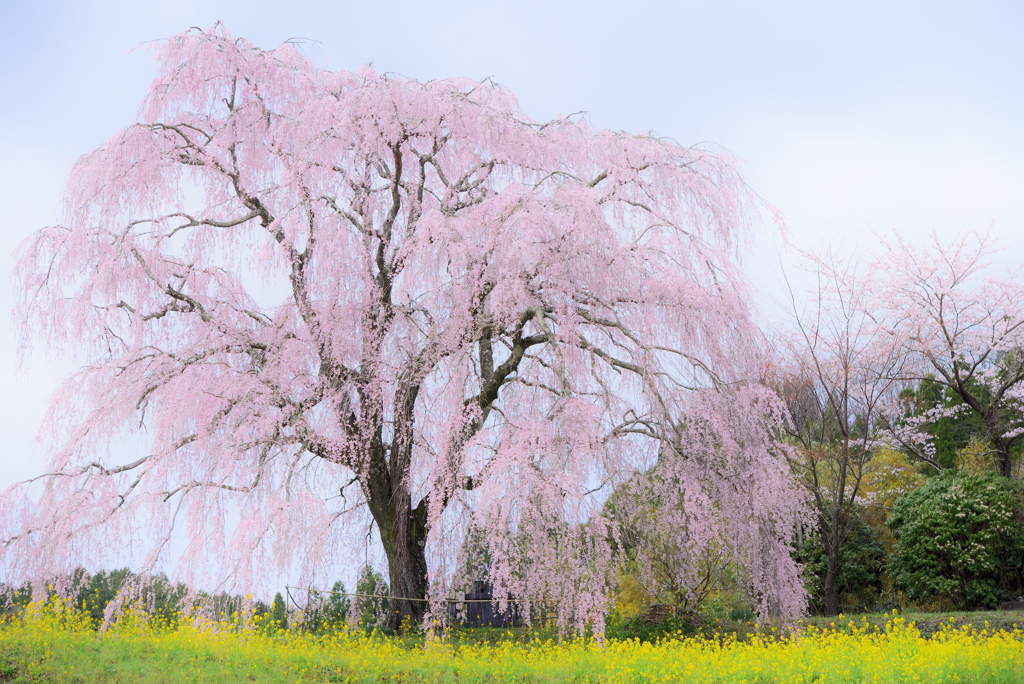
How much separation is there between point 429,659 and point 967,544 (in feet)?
33.2

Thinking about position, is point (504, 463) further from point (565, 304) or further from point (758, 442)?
point (758, 442)

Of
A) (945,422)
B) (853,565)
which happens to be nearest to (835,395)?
(853,565)

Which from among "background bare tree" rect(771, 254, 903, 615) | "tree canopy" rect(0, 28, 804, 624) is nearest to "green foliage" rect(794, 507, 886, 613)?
"background bare tree" rect(771, 254, 903, 615)

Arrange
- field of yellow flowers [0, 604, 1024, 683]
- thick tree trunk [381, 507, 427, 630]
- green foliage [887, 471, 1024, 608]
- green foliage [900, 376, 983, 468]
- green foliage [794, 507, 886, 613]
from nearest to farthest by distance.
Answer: field of yellow flowers [0, 604, 1024, 683]
thick tree trunk [381, 507, 427, 630]
green foliage [887, 471, 1024, 608]
green foliage [794, 507, 886, 613]
green foliage [900, 376, 983, 468]

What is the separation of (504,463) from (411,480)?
177 centimetres

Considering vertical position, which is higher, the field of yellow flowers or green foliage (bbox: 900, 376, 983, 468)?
green foliage (bbox: 900, 376, 983, 468)

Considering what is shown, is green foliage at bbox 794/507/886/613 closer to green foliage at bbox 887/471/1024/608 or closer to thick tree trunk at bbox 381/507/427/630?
green foliage at bbox 887/471/1024/608

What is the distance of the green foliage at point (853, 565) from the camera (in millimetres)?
14438

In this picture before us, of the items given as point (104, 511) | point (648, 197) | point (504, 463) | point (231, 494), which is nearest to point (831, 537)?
point (648, 197)

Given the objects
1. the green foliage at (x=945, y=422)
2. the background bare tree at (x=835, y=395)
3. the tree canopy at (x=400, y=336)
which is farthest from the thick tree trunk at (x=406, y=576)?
the green foliage at (x=945, y=422)

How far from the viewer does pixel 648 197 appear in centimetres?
860

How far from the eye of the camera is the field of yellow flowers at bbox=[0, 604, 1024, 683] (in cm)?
697

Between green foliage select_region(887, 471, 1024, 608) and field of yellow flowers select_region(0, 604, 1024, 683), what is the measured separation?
15.6 feet

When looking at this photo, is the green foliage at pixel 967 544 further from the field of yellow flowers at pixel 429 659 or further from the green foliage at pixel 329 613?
the green foliage at pixel 329 613
